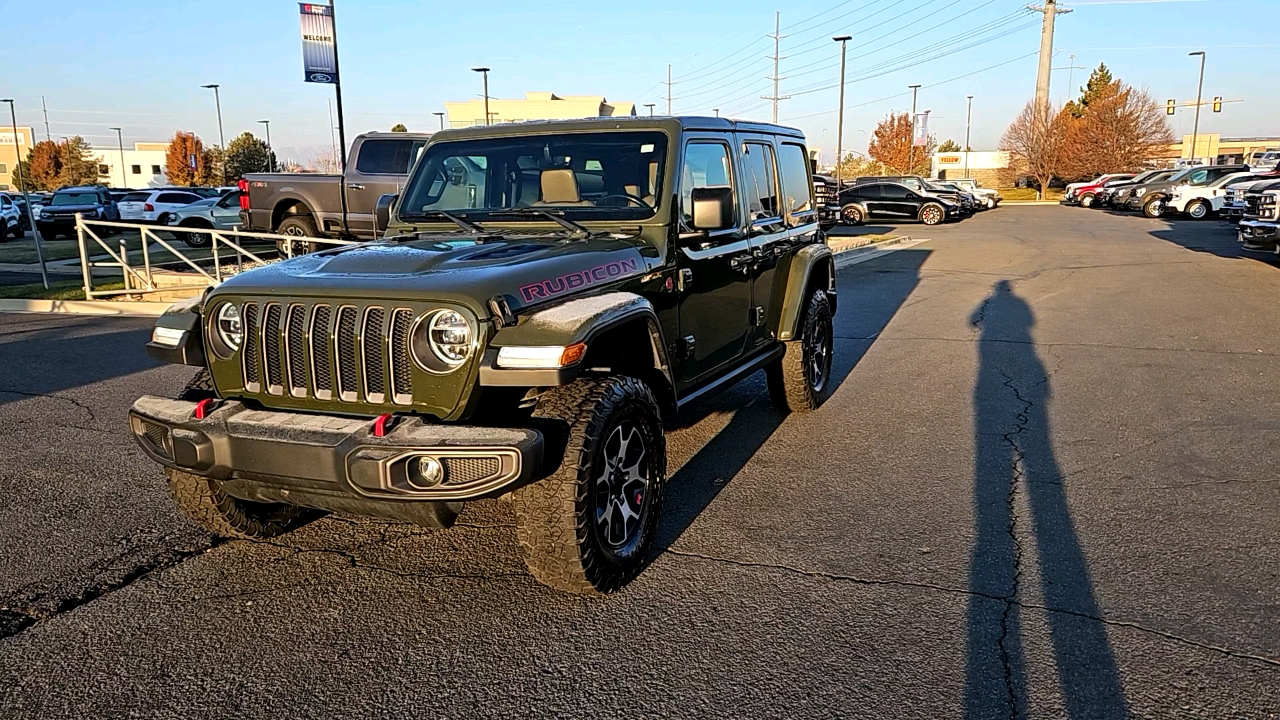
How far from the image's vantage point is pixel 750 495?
16.0ft

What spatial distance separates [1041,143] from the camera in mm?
56875

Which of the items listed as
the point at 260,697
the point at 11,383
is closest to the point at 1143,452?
the point at 260,697

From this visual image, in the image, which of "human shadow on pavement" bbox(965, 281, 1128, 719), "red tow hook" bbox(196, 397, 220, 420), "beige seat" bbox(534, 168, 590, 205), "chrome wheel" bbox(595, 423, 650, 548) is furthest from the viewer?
"beige seat" bbox(534, 168, 590, 205)

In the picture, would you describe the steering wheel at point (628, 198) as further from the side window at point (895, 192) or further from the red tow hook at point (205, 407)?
the side window at point (895, 192)

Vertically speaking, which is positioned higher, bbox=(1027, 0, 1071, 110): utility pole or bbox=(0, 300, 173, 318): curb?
bbox=(1027, 0, 1071, 110): utility pole

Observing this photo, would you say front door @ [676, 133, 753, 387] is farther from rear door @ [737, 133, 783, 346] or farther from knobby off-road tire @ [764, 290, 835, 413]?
knobby off-road tire @ [764, 290, 835, 413]

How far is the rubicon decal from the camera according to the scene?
11.7 feet

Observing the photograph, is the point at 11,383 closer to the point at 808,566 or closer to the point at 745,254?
the point at 745,254

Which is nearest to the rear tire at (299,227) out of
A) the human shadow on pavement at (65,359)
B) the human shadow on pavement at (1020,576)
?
the human shadow on pavement at (65,359)

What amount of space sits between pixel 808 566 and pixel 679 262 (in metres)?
1.64

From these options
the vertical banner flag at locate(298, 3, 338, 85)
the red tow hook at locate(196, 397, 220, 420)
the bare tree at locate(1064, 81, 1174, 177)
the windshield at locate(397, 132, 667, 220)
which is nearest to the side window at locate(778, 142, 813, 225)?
the windshield at locate(397, 132, 667, 220)

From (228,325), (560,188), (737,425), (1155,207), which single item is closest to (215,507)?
(228,325)

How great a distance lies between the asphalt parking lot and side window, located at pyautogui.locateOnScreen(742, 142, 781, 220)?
148 centimetres

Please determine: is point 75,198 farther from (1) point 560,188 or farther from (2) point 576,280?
(2) point 576,280
